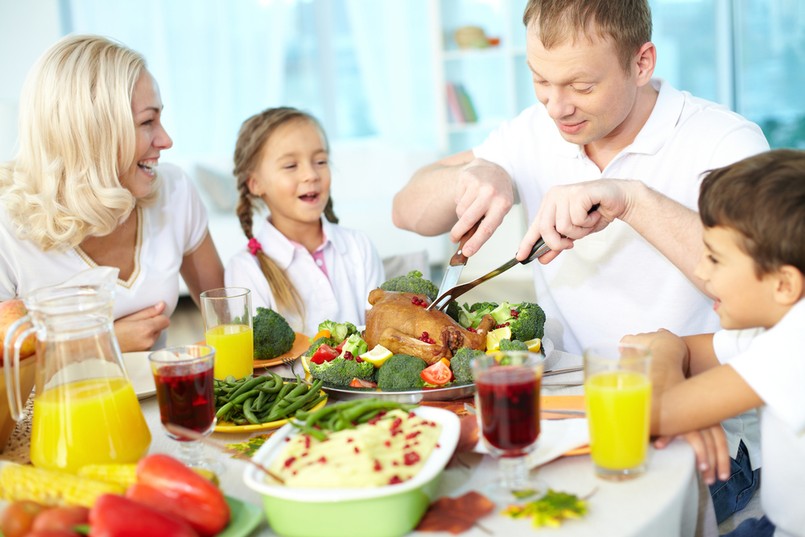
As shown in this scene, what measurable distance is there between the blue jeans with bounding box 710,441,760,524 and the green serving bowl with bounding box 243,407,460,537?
85cm

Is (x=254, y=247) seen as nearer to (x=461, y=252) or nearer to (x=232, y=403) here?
(x=461, y=252)

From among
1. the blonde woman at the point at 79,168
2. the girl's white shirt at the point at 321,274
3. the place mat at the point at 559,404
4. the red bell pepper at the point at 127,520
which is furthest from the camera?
the girl's white shirt at the point at 321,274

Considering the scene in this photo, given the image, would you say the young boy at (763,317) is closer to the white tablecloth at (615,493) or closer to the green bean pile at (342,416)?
the white tablecloth at (615,493)

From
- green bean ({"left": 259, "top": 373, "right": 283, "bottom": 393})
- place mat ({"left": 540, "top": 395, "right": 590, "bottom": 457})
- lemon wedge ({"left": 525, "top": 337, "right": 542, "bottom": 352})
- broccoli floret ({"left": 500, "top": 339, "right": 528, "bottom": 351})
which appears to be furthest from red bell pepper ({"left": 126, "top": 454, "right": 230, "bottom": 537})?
lemon wedge ({"left": 525, "top": 337, "right": 542, "bottom": 352})

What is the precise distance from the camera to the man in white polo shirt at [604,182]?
1781mm

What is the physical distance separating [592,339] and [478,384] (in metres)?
1.16

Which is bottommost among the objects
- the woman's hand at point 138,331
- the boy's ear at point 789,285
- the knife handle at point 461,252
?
the woman's hand at point 138,331

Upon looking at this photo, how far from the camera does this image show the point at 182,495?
3.39ft

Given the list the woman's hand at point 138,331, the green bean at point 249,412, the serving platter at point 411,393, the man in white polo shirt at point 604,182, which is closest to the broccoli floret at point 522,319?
the man in white polo shirt at point 604,182

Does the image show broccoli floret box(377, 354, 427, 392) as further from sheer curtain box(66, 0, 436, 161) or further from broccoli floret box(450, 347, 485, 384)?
sheer curtain box(66, 0, 436, 161)

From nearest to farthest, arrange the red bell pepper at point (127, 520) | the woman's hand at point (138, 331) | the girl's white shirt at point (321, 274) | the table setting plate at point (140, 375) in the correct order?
the red bell pepper at point (127, 520) < the table setting plate at point (140, 375) < the woman's hand at point (138, 331) < the girl's white shirt at point (321, 274)

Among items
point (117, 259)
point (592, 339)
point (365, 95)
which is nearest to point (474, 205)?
point (592, 339)

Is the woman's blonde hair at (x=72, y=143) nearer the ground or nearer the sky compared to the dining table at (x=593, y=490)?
nearer the sky

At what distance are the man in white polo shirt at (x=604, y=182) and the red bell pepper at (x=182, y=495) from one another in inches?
36.8
